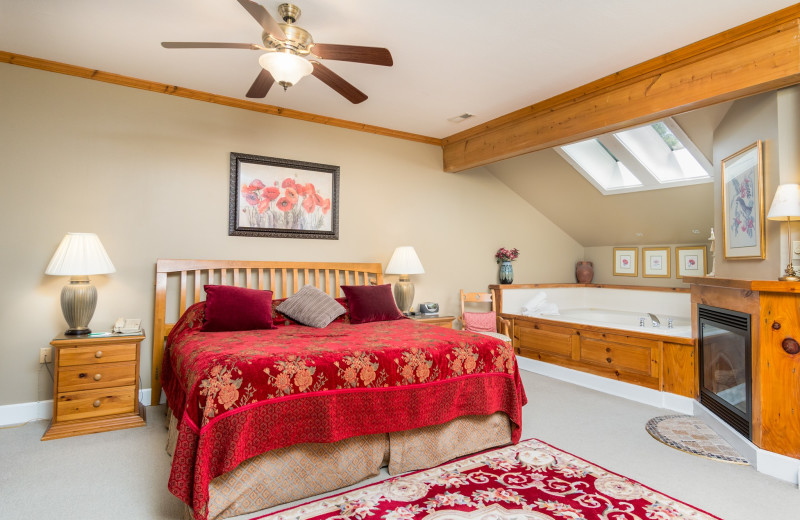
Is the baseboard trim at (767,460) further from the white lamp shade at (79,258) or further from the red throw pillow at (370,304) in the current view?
the white lamp shade at (79,258)

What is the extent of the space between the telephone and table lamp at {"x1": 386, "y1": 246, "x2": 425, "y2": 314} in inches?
89.8

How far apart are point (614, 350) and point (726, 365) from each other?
1.07 metres

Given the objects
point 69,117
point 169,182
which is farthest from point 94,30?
point 169,182

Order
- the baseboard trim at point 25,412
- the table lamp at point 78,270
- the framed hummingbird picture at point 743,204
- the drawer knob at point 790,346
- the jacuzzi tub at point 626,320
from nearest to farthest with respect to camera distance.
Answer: the drawer knob at point 790,346
the framed hummingbird picture at point 743,204
the table lamp at point 78,270
the baseboard trim at point 25,412
the jacuzzi tub at point 626,320

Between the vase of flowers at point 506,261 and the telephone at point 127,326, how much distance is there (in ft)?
13.3

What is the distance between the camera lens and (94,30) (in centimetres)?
286

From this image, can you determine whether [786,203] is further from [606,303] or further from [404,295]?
[606,303]

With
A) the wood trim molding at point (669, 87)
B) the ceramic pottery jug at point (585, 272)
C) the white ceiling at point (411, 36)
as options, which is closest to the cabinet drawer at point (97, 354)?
the white ceiling at point (411, 36)

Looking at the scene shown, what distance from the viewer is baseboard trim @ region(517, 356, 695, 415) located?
141 inches

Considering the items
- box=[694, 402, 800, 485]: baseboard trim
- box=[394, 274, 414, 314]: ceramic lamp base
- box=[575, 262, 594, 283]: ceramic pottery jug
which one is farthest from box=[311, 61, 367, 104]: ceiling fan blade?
box=[575, 262, 594, 283]: ceramic pottery jug

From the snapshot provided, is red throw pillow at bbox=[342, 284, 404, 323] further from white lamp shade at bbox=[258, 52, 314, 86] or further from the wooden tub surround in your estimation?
white lamp shade at bbox=[258, 52, 314, 86]

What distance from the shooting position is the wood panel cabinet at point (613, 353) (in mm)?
3580

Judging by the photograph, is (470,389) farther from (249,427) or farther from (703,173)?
(703,173)

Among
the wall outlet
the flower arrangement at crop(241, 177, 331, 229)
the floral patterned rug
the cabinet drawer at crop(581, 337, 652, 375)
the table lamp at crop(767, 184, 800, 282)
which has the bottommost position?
the floral patterned rug
